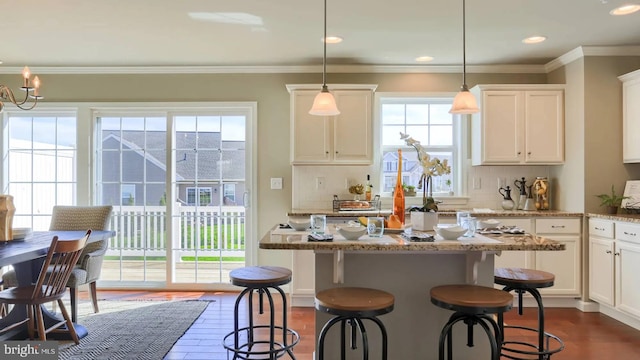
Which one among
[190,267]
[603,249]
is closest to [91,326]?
[190,267]

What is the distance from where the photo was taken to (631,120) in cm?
376

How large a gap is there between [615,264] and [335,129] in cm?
276

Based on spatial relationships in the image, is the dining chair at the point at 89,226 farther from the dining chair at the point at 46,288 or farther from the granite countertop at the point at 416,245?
the granite countertop at the point at 416,245

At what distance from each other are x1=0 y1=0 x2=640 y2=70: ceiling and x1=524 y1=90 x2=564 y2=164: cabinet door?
0.42 m

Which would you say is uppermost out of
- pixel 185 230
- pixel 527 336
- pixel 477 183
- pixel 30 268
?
pixel 477 183

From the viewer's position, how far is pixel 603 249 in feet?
12.1

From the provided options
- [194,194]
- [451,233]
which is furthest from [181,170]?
[451,233]

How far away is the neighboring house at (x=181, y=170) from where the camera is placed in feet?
15.2

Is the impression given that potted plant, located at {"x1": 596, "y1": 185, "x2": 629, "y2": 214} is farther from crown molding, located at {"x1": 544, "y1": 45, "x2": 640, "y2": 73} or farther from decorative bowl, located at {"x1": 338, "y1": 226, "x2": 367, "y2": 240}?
decorative bowl, located at {"x1": 338, "y1": 226, "x2": 367, "y2": 240}

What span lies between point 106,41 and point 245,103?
4.68 feet

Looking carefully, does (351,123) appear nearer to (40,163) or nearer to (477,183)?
(477,183)

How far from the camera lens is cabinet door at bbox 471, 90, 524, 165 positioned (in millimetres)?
4188

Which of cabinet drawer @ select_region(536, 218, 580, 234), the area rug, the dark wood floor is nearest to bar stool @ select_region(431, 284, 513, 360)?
the dark wood floor

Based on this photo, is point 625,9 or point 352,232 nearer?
point 352,232
